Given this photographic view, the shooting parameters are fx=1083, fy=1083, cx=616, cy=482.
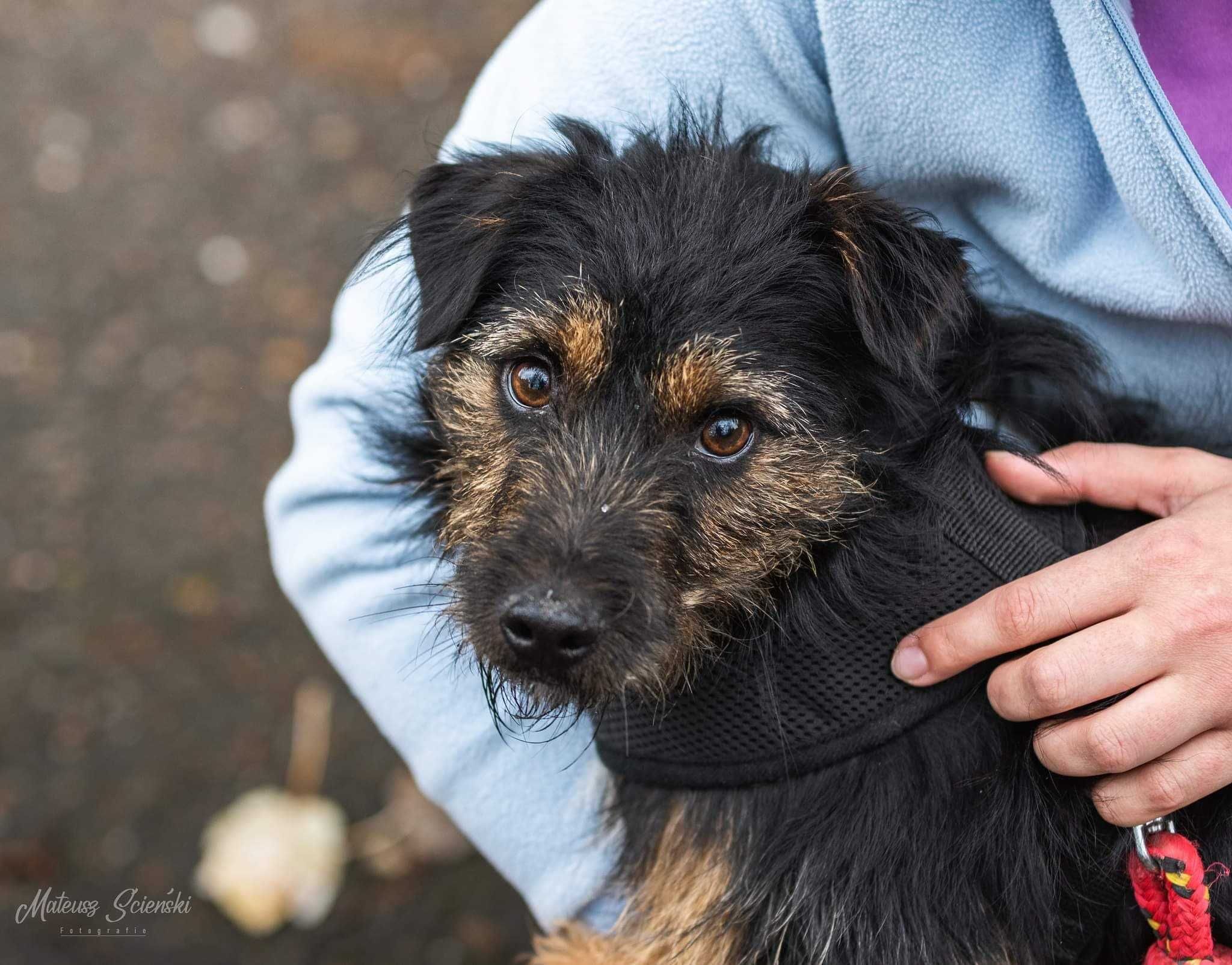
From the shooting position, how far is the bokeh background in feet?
11.8

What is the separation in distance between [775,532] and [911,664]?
0.34 m

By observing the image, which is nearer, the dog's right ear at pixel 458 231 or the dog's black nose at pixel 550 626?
the dog's black nose at pixel 550 626

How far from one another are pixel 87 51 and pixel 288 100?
39.6 inches

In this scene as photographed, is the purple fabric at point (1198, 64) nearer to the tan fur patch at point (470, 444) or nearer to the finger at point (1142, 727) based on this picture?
the finger at point (1142, 727)

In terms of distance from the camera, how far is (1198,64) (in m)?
2.02

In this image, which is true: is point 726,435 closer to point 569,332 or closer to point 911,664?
point 569,332

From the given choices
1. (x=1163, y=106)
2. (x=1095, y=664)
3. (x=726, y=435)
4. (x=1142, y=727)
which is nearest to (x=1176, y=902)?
(x=1142, y=727)

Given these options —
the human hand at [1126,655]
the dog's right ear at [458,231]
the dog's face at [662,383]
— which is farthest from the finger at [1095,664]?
the dog's right ear at [458,231]

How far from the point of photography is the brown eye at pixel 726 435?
79.8 inches

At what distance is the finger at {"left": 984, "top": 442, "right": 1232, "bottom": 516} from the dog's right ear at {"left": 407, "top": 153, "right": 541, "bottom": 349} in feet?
3.49

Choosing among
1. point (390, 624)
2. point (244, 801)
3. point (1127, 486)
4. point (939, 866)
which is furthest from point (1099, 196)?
point (244, 801)
